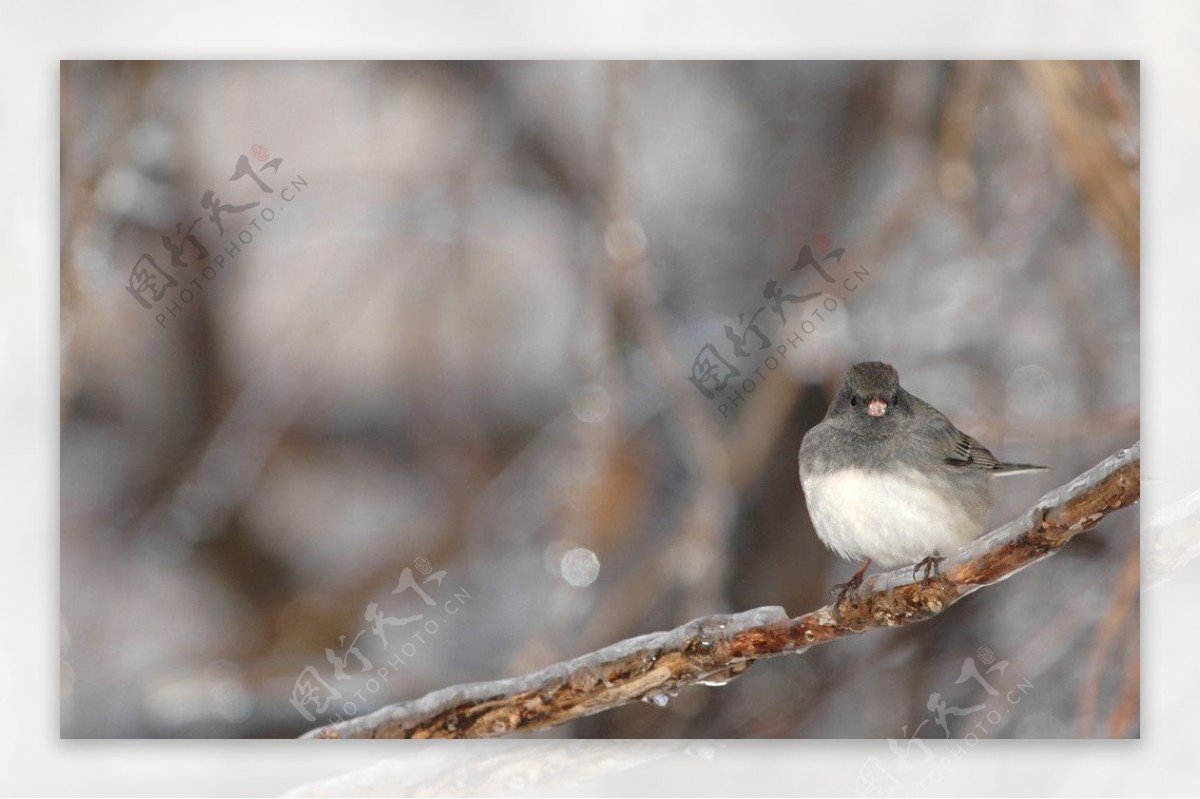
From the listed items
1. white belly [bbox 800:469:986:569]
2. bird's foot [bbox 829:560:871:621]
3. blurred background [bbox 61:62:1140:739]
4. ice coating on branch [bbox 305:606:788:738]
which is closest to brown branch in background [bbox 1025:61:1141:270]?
blurred background [bbox 61:62:1140:739]

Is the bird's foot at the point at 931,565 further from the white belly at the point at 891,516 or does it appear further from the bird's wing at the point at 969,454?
the bird's wing at the point at 969,454

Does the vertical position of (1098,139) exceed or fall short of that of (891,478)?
it exceeds it

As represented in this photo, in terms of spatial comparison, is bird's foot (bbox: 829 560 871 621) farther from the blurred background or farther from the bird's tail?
the bird's tail

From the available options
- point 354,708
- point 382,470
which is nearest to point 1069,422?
point 382,470

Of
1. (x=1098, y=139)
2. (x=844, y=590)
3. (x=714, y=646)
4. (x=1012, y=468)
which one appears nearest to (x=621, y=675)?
(x=714, y=646)

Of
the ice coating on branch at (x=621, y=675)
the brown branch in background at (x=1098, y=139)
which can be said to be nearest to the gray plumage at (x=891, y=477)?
the ice coating on branch at (x=621, y=675)

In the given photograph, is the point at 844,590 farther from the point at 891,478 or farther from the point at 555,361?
the point at 555,361

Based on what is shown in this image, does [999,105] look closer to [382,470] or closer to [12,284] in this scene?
[382,470]
